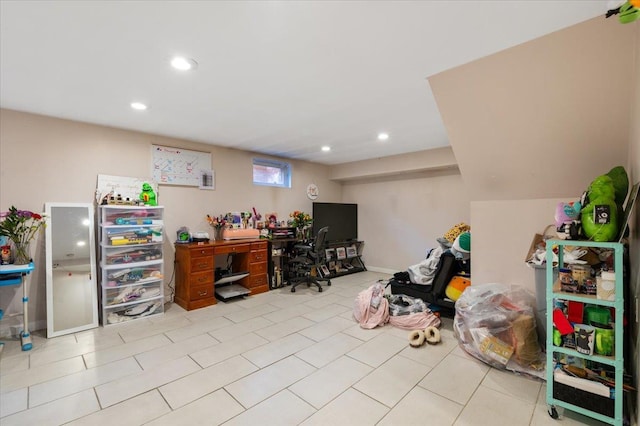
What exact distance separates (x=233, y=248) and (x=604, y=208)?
13.3 ft

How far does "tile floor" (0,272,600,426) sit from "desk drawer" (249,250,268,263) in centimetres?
134

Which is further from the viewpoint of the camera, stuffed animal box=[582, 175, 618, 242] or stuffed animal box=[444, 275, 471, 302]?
stuffed animal box=[444, 275, 471, 302]

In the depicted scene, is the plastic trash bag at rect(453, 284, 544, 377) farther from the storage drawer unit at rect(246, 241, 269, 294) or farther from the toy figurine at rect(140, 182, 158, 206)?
the toy figurine at rect(140, 182, 158, 206)

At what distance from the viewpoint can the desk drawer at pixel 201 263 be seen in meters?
3.82

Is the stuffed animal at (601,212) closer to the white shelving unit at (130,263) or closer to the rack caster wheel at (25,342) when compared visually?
the white shelving unit at (130,263)

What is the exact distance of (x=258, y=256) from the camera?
15.0 feet

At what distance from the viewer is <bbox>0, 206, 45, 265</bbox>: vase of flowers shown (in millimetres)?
2791

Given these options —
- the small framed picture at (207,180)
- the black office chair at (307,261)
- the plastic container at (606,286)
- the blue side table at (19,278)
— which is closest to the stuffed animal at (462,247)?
the plastic container at (606,286)

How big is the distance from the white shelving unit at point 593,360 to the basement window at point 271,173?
4.45 meters

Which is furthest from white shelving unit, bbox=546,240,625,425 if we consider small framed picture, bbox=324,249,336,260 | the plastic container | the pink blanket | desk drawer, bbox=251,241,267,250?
small framed picture, bbox=324,249,336,260

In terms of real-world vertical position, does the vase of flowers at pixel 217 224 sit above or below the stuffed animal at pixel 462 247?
above

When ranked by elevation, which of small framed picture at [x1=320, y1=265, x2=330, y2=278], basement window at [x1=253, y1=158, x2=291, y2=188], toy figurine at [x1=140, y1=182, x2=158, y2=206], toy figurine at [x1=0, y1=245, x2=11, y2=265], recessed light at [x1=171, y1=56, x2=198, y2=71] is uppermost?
recessed light at [x1=171, y1=56, x2=198, y2=71]

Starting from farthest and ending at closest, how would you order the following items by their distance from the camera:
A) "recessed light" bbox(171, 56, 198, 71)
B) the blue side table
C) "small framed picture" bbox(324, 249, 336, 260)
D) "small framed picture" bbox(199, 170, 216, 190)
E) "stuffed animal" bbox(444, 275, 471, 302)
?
"small framed picture" bbox(324, 249, 336, 260), "small framed picture" bbox(199, 170, 216, 190), "stuffed animal" bbox(444, 275, 471, 302), the blue side table, "recessed light" bbox(171, 56, 198, 71)

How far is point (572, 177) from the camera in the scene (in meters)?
2.42
